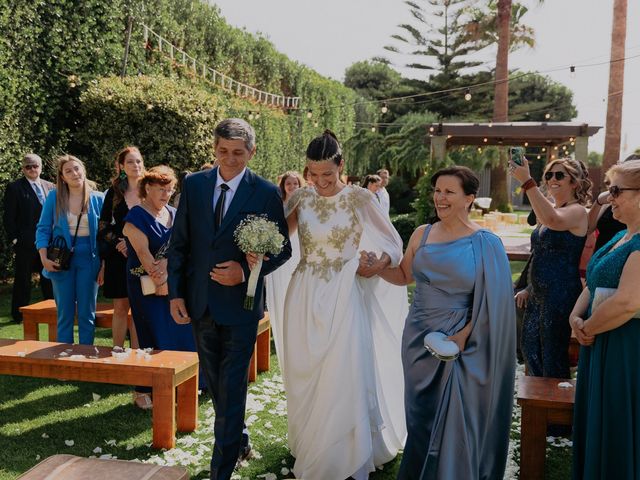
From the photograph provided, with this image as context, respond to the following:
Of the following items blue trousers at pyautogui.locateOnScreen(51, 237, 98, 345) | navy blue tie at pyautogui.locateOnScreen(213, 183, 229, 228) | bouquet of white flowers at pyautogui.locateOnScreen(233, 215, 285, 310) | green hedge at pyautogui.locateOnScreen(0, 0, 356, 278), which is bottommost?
blue trousers at pyautogui.locateOnScreen(51, 237, 98, 345)

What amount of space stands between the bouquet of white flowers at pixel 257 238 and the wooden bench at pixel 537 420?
68.4 inches

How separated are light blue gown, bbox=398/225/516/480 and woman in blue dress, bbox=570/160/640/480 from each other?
0.45 metres

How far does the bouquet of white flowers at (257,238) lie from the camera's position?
133 inches

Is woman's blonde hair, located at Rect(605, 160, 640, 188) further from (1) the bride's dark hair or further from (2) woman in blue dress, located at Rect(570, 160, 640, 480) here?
(1) the bride's dark hair

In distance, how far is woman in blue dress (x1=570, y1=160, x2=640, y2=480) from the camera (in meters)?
2.98

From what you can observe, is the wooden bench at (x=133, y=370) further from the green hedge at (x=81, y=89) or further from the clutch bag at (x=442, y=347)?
the green hedge at (x=81, y=89)

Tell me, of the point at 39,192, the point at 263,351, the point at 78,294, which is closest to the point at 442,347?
the point at 263,351

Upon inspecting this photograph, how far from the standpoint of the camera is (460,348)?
339 cm

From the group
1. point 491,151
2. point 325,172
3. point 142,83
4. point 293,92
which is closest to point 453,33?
point 491,151

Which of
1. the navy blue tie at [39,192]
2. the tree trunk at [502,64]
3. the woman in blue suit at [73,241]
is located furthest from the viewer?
the tree trunk at [502,64]

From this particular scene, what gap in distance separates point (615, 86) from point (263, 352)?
15887 millimetres

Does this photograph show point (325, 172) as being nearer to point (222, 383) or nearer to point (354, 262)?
point (354, 262)

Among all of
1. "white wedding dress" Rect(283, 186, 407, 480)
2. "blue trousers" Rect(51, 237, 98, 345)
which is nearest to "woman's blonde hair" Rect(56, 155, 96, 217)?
"blue trousers" Rect(51, 237, 98, 345)

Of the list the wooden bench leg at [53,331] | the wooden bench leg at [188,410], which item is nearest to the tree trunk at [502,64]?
the wooden bench leg at [53,331]
